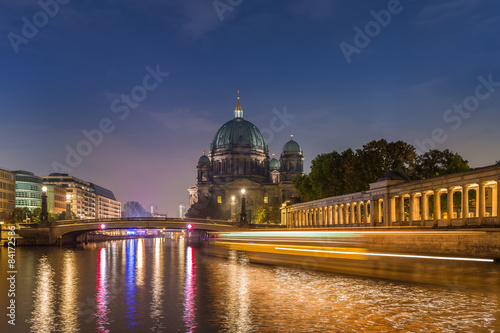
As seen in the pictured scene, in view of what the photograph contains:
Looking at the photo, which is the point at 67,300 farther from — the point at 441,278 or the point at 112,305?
the point at 441,278

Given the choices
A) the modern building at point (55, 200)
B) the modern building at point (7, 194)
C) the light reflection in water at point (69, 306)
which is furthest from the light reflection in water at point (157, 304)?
the modern building at point (55, 200)

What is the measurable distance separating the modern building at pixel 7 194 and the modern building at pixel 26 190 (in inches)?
452

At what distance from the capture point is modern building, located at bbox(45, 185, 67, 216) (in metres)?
182

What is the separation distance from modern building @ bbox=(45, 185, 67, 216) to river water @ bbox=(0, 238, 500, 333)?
16383 centimetres

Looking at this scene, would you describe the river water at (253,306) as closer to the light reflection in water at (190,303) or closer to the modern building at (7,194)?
the light reflection in water at (190,303)

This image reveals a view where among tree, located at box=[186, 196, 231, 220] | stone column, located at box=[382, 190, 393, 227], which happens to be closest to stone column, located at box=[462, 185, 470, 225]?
stone column, located at box=[382, 190, 393, 227]

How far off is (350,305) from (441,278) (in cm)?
903

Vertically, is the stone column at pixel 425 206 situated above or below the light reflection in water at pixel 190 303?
above

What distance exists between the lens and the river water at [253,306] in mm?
13711

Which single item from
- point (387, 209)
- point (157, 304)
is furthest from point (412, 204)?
point (157, 304)

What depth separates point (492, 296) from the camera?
18281 mm

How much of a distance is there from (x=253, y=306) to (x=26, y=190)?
156404mm

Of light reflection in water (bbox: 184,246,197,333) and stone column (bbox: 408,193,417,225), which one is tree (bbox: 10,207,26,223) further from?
light reflection in water (bbox: 184,246,197,333)

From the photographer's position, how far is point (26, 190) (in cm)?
15875
